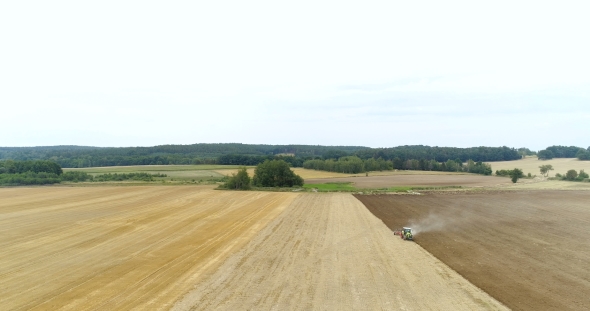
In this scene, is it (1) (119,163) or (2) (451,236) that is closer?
(2) (451,236)

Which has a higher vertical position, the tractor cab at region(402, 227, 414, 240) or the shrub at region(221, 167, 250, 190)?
the shrub at region(221, 167, 250, 190)

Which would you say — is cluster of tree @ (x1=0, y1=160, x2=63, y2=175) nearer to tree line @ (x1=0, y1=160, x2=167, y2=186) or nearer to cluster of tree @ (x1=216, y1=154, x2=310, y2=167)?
tree line @ (x1=0, y1=160, x2=167, y2=186)

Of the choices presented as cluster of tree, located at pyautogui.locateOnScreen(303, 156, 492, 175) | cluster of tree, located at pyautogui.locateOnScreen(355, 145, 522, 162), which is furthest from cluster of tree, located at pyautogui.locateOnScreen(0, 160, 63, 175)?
cluster of tree, located at pyautogui.locateOnScreen(355, 145, 522, 162)

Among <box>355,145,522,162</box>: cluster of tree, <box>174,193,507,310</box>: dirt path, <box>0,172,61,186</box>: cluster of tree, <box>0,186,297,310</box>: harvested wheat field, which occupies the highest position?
<box>355,145,522,162</box>: cluster of tree

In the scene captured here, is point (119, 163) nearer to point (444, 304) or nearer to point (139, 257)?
point (139, 257)

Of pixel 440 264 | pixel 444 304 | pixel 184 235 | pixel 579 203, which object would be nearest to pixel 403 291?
pixel 444 304

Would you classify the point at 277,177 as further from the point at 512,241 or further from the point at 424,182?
the point at 512,241

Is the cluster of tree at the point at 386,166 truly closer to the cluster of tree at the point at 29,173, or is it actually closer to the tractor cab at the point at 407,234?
the cluster of tree at the point at 29,173

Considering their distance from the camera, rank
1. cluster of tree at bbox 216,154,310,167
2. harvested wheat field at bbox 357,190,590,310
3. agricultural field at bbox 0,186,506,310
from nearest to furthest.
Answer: agricultural field at bbox 0,186,506,310, harvested wheat field at bbox 357,190,590,310, cluster of tree at bbox 216,154,310,167
